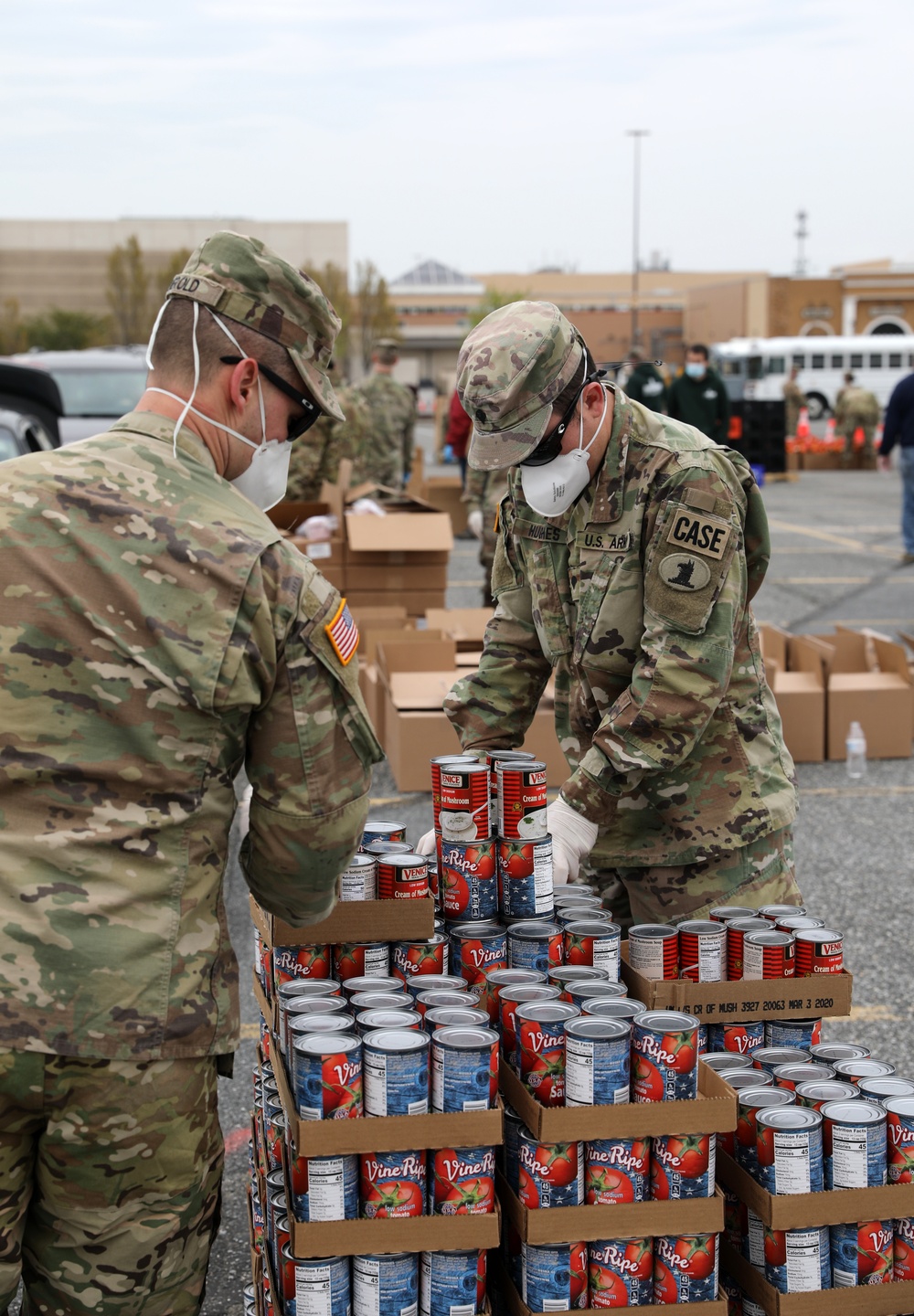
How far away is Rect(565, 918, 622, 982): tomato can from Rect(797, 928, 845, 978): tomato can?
0.37m

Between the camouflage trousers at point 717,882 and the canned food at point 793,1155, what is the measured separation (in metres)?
0.83

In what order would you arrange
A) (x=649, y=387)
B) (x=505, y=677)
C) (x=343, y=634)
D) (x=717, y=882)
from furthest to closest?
1. (x=649, y=387)
2. (x=505, y=677)
3. (x=717, y=882)
4. (x=343, y=634)

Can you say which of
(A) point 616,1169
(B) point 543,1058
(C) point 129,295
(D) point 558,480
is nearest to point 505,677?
(D) point 558,480

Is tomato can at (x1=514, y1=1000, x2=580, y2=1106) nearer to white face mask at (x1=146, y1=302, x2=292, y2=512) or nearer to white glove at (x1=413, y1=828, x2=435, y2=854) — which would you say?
white glove at (x1=413, y1=828, x2=435, y2=854)

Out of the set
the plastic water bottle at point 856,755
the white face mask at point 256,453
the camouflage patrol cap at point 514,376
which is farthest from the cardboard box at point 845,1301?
the plastic water bottle at point 856,755

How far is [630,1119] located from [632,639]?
3.74ft

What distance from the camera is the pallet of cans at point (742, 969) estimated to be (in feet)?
8.28

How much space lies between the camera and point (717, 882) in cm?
303

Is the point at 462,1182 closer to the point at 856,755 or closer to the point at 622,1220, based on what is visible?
the point at 622,1220

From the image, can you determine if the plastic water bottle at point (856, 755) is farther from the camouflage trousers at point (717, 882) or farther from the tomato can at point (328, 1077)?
the tomato can at point (328, 1077)

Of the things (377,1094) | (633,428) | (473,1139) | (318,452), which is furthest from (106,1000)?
(318,452)

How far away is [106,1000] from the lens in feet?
5.91

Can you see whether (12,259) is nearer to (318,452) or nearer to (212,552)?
(318,452)

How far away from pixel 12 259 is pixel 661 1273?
3334 inches
